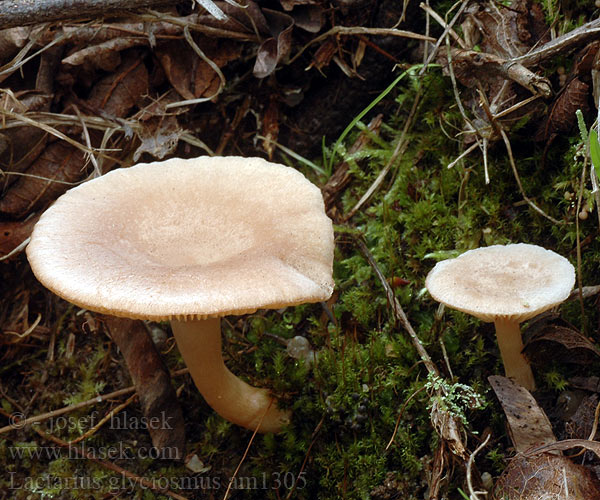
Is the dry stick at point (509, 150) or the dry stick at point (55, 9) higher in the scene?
the dry stick at point (55, 9)

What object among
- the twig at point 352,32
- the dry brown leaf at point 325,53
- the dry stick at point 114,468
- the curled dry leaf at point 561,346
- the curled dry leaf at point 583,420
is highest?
the twig at point 352,32

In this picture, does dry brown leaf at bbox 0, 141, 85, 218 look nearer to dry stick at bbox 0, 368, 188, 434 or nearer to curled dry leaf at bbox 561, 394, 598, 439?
dry stick at bbox 0, 368, 188, 434

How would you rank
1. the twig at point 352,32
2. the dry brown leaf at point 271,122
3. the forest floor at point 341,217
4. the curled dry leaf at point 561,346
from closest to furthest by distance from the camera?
the curled dry leaf at point 561,346 < the forest floor at point 341,217 < the twig at point 352,32 < the dry brown leaf at point 271,122

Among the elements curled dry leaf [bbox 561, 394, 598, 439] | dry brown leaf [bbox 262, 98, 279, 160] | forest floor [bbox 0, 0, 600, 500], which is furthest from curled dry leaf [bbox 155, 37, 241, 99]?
curled dry leaf [bbox 561, 394, 598, 439]

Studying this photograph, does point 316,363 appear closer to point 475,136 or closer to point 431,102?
point 475,136

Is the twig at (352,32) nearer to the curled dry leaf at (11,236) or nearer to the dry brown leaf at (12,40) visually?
the dry brown leaf at (12,40)

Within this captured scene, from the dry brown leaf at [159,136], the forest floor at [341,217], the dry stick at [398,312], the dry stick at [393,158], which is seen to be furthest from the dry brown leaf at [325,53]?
the dry stick at [398,312]
